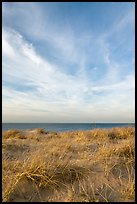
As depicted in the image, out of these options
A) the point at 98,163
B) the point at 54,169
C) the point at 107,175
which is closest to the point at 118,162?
the point at 98,163

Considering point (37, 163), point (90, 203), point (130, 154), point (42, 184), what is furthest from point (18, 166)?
point (130, 154)

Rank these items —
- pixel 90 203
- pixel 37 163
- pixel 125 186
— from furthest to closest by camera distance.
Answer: pixel 37 163 < pixel 125 186 < pixel 90 203

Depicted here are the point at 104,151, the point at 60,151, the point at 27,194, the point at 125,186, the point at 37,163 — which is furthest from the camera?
the point at 60,151

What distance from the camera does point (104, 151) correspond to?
434cm

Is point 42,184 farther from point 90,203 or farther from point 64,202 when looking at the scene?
Answer: point 90,203

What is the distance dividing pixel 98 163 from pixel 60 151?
1145 mm

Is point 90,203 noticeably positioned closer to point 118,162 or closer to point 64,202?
point 64,202

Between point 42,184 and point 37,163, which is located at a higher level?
point 37,163

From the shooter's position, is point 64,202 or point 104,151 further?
point 104,151

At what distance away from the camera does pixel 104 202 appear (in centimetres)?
266

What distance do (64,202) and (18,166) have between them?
1.15m

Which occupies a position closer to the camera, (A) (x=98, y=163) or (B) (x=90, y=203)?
(B) (x=90, y=203)

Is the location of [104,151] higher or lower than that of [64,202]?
higher

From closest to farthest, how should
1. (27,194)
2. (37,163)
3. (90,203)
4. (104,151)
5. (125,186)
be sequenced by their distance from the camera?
(90,203) → (27,194) → (125,186) → (37,163) → (104,151)
